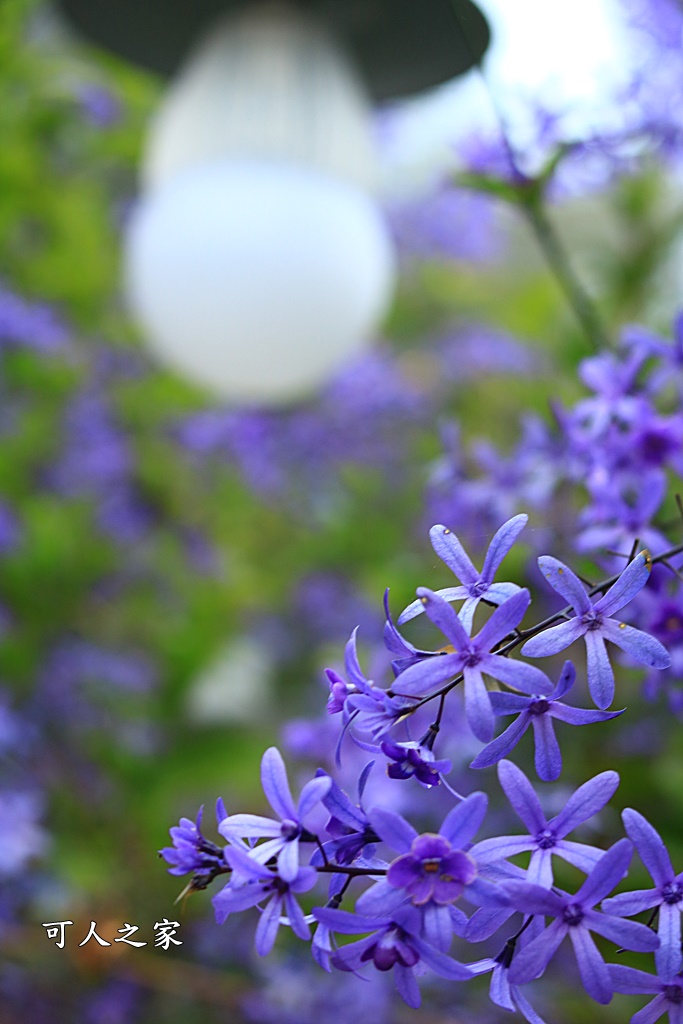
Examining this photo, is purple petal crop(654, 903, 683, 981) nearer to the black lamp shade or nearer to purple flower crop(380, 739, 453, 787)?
purple flower crop(380, 739, 453, 787)

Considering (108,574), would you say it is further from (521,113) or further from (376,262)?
(521,113)

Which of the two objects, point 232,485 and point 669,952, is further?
point 232,485

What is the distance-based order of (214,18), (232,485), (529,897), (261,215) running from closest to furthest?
(529,897) < (261,215) < (214,18) < (232,485)

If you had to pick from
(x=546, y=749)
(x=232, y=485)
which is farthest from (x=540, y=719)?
(x=232, y=485)

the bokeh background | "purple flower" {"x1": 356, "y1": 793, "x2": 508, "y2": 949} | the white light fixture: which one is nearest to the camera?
"purple flower" {"x1": 356, "y1": 793, "x2": 508, "y2": 949}

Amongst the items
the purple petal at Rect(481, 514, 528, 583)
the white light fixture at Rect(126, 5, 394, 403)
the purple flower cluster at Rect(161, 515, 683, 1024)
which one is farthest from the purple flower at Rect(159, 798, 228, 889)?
the white light fixture at Rect(126, 5, 394, 403)

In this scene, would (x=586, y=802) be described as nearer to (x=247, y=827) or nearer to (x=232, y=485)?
(x=247, y=827)

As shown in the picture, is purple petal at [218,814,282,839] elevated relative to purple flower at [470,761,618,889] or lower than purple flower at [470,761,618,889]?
elevated

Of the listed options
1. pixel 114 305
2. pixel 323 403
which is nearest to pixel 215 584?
pixel 323 403
